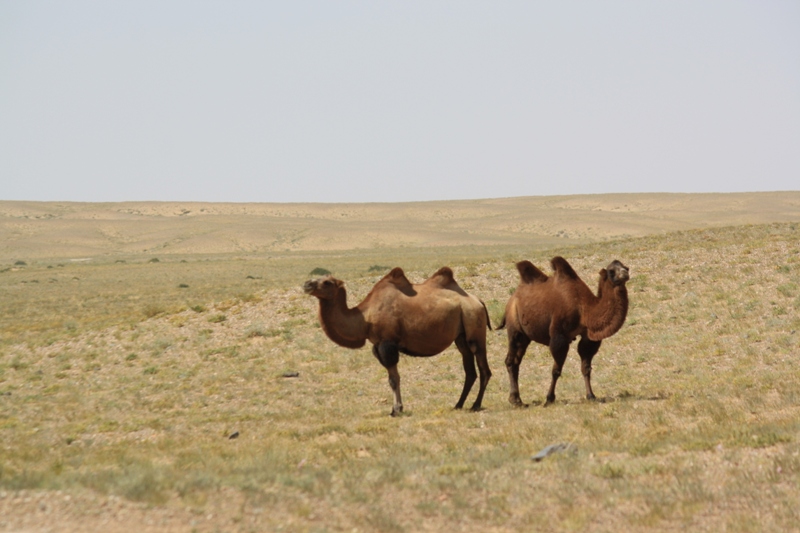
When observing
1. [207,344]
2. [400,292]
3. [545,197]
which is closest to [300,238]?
[545,197]

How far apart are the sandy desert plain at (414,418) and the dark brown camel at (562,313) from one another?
841mm

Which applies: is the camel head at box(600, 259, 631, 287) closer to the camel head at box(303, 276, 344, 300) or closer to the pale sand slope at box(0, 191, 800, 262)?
the camel head at box(303, 276, 344, 300)

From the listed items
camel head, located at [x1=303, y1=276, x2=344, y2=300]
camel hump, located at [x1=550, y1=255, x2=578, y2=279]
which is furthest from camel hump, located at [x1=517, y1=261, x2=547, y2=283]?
camel head, located at [x1=303, y1=276, x2=344, y2=300]

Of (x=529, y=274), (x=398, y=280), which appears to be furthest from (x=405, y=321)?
(x=529, y=274)

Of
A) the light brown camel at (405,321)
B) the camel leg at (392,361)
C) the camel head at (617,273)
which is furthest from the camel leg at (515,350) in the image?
the camel leg at (392,361)

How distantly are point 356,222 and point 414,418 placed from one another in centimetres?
13895

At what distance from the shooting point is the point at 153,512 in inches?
323

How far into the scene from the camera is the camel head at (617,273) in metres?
14.4

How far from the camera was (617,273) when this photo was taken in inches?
570

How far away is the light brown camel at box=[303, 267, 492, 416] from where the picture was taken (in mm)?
15055

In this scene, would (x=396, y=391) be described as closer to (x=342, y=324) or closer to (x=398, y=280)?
(x=342, y=324)

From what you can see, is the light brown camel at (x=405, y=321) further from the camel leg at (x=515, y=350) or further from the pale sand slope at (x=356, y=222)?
the pale sand slope at (x=356, y=222)

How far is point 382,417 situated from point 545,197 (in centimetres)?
18285

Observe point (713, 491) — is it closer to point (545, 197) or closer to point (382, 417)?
point (382, 417)
